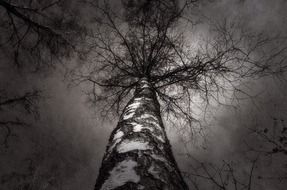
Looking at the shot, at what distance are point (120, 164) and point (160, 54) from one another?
4337mm

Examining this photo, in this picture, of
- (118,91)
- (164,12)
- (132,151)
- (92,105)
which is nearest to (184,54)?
(164,12)

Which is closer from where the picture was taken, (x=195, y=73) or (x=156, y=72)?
(x=195, y=73)

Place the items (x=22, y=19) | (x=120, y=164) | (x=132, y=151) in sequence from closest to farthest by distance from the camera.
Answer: (x=120, y=164) < (x=132, y=151) < (x=22, y=19)

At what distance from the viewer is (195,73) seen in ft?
15.7

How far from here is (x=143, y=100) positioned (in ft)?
9.81

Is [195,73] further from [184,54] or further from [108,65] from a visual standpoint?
[108,65]

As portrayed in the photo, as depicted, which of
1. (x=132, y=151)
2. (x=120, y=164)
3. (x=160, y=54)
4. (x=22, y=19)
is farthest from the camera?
(x=160, y=54)

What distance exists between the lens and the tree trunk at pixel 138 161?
140cm

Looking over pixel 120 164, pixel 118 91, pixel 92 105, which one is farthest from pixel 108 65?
pixel 120 164

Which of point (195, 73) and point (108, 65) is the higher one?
point (108, 65)

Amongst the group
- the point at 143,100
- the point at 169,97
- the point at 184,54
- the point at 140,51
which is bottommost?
the point at 143,100

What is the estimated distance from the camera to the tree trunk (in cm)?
140

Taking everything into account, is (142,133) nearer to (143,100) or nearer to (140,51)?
(143,100)

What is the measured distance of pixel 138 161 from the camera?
1.59 meters
